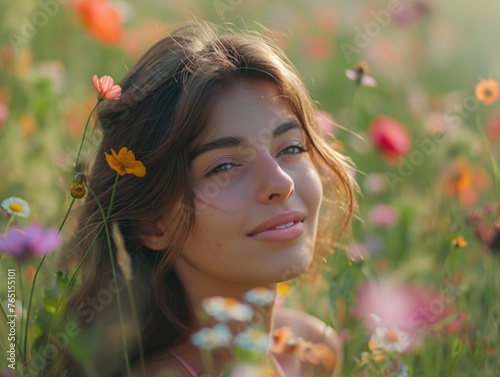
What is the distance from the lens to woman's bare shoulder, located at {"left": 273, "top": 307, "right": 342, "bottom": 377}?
5.69ft

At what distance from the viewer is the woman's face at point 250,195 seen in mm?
1425

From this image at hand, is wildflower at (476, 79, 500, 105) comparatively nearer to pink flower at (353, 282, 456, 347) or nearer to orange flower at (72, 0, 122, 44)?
pink flower at (353, 282, 456, 347)

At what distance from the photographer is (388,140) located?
2430 mm

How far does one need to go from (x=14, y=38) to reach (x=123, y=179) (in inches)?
42.6

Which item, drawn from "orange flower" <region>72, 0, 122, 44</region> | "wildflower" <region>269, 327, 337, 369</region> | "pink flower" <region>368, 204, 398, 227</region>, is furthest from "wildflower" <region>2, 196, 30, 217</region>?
"orange flower" <region>72, 0, 122, 44</region>

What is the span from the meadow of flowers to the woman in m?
0.07

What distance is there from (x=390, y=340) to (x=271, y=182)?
13.1 inches

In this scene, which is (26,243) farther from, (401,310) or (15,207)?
(401,310)

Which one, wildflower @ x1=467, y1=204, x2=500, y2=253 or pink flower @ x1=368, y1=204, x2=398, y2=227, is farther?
pink flower @ x1=368, y1=204, x2=398, y2=227

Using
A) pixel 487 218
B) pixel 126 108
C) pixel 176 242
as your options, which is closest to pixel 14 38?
pixel 126 108

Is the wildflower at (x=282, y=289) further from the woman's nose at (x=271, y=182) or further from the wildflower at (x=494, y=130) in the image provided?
the wildflower at (x=494, y=130)

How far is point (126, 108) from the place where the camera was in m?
1.55

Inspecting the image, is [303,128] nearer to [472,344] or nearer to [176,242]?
[176,242]

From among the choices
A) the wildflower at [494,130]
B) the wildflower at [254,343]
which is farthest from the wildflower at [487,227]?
the wildflower at [494,130]
